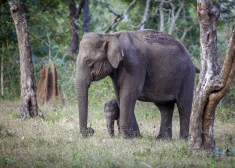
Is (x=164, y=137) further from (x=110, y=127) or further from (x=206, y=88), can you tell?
(x=206, y=88)

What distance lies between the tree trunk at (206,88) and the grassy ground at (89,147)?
0.31 metres

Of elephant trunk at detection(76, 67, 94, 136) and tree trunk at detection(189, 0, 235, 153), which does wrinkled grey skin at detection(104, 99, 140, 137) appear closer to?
elephant trunk at detection(76, 67, 94, 136)

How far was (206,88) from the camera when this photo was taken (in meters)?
7.66

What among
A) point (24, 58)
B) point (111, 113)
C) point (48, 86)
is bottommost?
point (48, 86)

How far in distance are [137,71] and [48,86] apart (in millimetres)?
7336

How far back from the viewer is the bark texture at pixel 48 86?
16.8 meters

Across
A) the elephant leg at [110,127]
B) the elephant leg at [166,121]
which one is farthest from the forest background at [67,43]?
the elephant leg at [166,121]

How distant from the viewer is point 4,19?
1820cm

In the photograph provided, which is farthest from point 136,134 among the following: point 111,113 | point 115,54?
point 115,54

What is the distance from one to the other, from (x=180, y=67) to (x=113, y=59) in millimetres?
1768

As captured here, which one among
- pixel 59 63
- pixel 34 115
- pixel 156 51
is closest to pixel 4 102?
pixel 59 63

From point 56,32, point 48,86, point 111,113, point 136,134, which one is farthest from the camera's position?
point 56,32

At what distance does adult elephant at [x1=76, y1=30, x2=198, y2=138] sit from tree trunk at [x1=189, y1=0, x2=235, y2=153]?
94.6 inches

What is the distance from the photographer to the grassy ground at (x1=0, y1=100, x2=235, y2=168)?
7.28m
